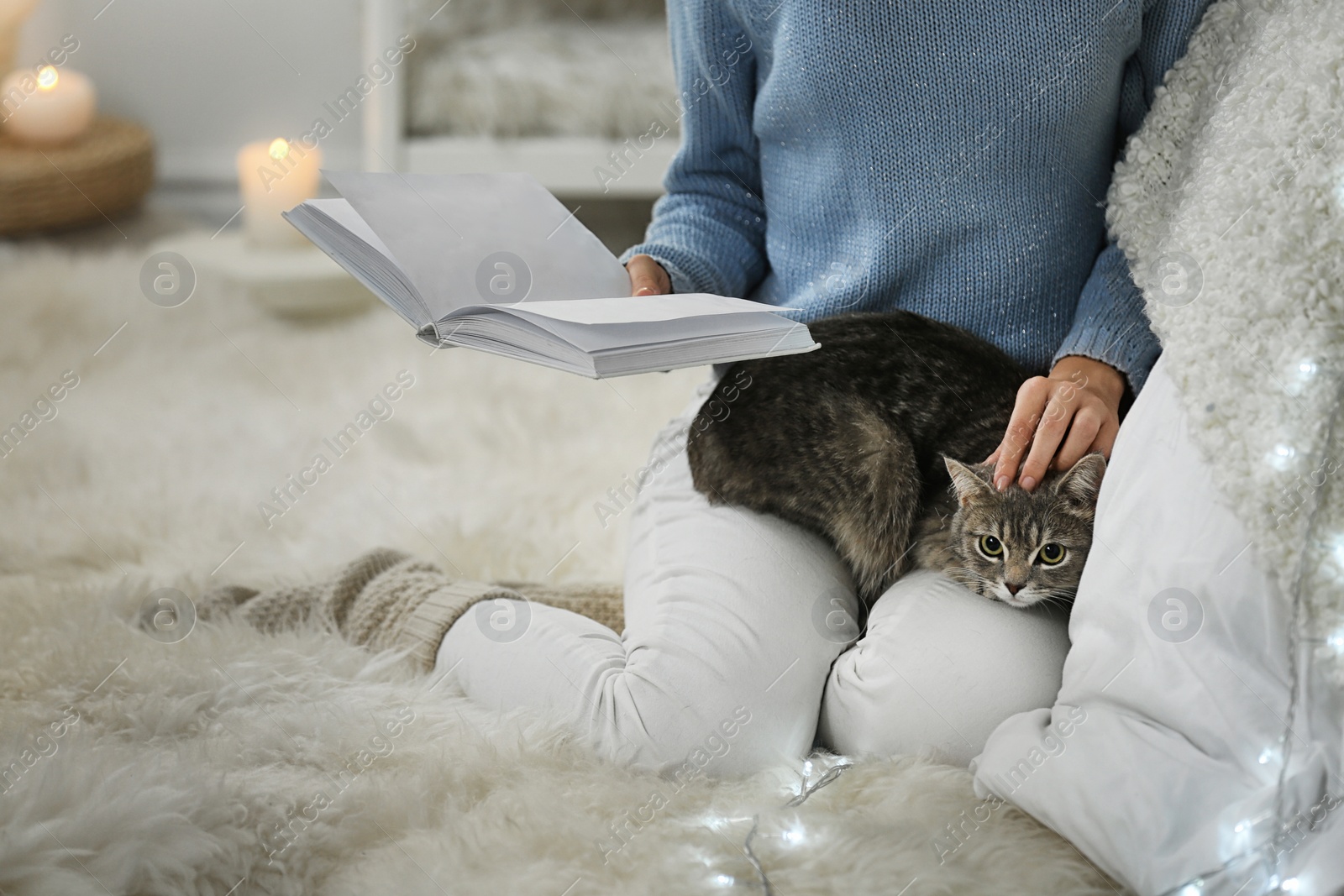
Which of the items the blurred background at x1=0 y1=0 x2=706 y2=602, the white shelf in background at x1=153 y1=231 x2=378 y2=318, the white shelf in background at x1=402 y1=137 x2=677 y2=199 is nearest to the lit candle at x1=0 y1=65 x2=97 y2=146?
the blurred background at x1=0 y1=0 x2=706 y2=602

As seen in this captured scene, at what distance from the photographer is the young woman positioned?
34.5 inches

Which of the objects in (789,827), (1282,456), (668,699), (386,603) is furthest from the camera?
(386,603)

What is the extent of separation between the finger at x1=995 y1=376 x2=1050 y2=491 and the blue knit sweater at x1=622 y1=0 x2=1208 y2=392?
75 mm

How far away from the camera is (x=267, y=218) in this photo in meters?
2.15

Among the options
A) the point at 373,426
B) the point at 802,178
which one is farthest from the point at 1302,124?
the point at 373,426

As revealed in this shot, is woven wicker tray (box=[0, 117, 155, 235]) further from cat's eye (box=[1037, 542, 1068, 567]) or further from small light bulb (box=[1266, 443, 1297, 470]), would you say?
small light bulb (box=[1266, 443, 1297, 470])

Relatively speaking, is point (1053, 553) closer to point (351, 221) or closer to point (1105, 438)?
point (1105, 438)

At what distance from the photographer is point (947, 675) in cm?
87

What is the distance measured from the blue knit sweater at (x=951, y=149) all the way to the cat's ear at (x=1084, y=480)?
0.37 feet

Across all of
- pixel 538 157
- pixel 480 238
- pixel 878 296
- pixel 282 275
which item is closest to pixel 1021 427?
pixel 878 296

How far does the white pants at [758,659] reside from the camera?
0.87 meters

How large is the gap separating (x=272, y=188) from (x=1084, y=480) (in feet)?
5.98

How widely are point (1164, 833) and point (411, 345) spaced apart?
168 cm

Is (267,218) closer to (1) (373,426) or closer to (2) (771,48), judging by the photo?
(1) (373,426)
